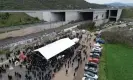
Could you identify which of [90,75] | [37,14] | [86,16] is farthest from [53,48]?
[86,16]

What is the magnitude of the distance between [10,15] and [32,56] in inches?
1595

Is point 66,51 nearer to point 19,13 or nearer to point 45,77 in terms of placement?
point 45,77

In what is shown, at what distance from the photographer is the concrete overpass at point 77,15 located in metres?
82.7

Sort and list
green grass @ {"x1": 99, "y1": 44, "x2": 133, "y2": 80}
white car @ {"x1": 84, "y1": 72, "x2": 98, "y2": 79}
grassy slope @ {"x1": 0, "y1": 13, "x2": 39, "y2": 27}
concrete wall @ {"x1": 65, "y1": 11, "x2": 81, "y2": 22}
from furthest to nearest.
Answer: concrete wall @ {"x1": 65, "y1": 11, "x2": 81, "y2": 22}
grassy slope @ {"x1": 0, "y1": 13, "x2": 39, "y2": 27}
green grass @ {"x1": 99, "y1": 44, "x2": 133, "y2": 80}
white car @ {"x1": 84, "y1": 72, "x2": 98, "y2": 79}

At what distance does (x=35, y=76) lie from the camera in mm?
32406

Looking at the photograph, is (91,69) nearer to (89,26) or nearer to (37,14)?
(89,26)

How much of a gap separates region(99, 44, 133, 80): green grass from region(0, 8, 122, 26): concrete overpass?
35.1 metres

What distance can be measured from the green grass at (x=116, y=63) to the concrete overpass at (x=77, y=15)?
1380 inches

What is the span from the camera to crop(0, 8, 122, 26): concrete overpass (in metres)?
82.7

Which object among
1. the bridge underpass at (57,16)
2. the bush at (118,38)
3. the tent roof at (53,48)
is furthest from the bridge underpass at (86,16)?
the tent roof at (53,48)

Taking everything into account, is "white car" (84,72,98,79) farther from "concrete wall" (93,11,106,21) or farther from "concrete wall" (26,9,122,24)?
"concrete wall" (93,11,106,21)

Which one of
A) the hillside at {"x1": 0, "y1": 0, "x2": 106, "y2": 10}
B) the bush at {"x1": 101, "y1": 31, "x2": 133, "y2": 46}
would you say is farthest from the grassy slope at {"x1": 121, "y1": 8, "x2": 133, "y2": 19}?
the hillside at {"x1": 0, "y1": 0, "x2": 106, "y2": 10}

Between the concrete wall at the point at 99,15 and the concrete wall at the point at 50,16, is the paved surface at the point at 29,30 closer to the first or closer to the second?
the concrete wall at the point at 50,16

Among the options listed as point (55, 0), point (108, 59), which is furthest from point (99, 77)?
point (55, 0)
